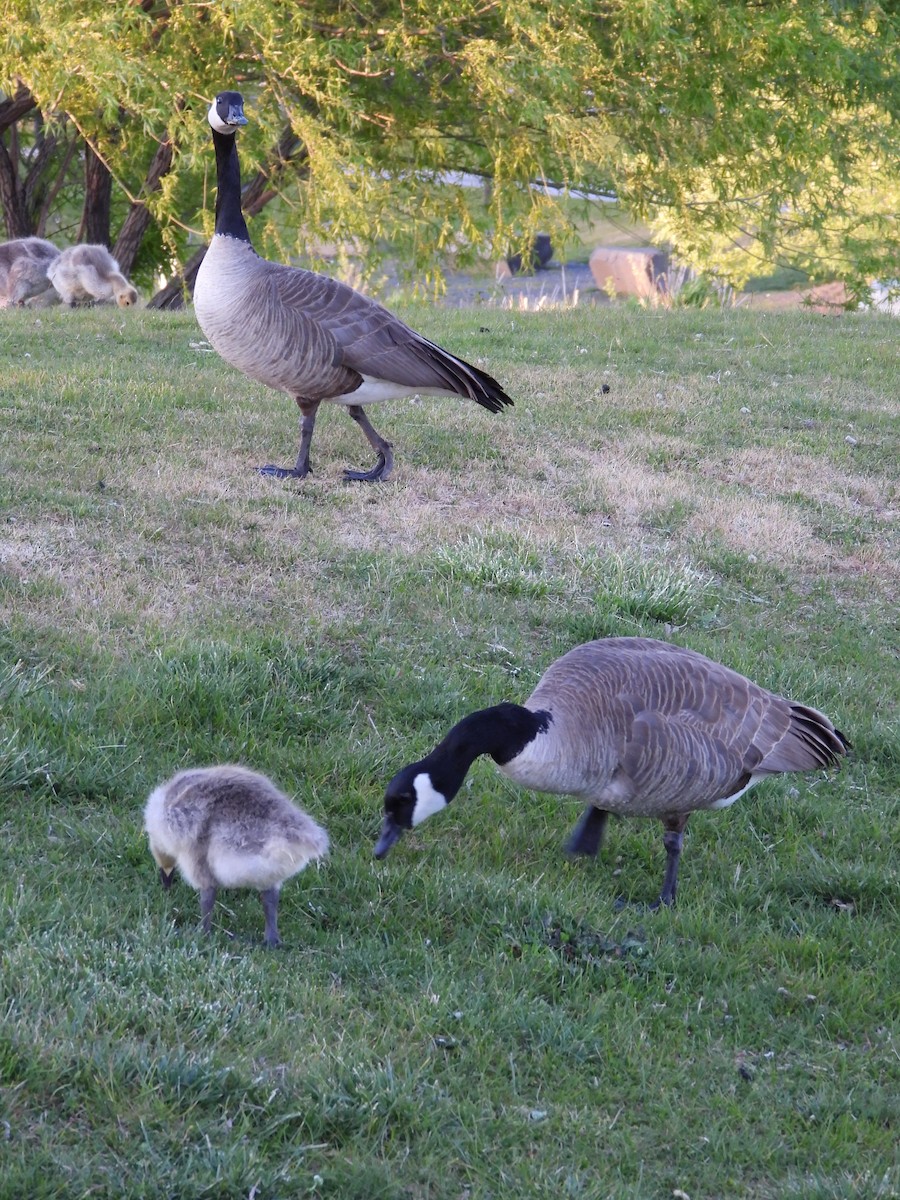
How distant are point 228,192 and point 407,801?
6.01m

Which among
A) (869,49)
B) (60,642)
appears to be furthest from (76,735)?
(869,49)

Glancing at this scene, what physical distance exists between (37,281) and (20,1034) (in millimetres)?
13287

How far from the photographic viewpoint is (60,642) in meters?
5.81

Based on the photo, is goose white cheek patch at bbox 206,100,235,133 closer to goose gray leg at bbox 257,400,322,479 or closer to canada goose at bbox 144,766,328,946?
goose gray leg at bbox 257,400,322,479

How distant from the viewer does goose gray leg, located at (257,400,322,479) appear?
8609 millimetres

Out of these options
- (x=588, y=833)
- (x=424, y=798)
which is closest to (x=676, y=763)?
(x=588, y=833)

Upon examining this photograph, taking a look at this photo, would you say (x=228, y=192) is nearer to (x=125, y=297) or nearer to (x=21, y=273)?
(x=125, y=297)

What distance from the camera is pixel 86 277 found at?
1478 cm

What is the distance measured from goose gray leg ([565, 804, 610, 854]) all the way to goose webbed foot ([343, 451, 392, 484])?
4.21 m

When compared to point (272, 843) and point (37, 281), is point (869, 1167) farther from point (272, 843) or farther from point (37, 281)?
point (37, 281)

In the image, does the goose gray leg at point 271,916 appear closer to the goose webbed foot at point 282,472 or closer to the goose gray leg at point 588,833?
the goose gray leg at point 588,833

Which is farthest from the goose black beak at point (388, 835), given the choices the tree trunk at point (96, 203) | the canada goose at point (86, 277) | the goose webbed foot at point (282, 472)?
the tree trunk at point (96, 203)

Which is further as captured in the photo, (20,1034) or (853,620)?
(853,620)

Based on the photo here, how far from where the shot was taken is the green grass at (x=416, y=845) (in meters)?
3.42
